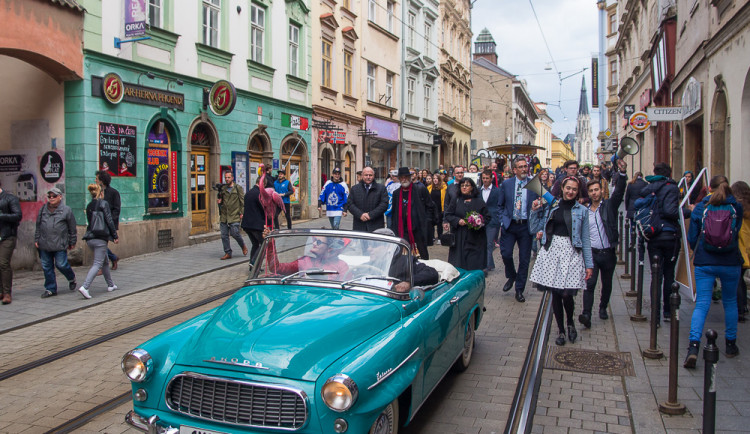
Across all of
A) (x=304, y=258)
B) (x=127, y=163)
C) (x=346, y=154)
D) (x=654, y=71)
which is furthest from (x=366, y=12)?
(x=304, y=258)

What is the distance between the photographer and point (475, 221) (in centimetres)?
850

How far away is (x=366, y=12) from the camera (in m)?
26.4

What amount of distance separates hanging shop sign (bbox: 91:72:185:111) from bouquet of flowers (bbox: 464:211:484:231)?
8100 millimetres

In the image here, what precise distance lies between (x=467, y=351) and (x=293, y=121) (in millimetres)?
15539

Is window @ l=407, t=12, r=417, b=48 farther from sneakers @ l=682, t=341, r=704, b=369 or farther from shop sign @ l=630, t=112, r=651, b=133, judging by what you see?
sneakers @ l=682, t=341, r=704, b=369

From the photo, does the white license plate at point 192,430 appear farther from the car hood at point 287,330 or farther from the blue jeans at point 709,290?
the blue jeans at point 709,290

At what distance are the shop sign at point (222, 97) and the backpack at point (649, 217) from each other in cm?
1083

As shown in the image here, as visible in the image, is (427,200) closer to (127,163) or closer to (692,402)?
(127,163)

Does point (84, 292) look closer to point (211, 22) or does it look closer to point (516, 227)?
point (516, 227)

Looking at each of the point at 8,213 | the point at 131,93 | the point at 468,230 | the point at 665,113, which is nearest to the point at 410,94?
the point at 665,113

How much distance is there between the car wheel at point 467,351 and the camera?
18.0 ft

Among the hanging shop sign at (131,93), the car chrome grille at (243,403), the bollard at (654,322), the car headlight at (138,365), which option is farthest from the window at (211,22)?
the car chrome grille at (243,403)

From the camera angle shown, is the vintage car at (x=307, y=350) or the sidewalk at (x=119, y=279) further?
the sidewalk at (x=119, y=279)

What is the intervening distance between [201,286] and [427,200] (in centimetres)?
497
